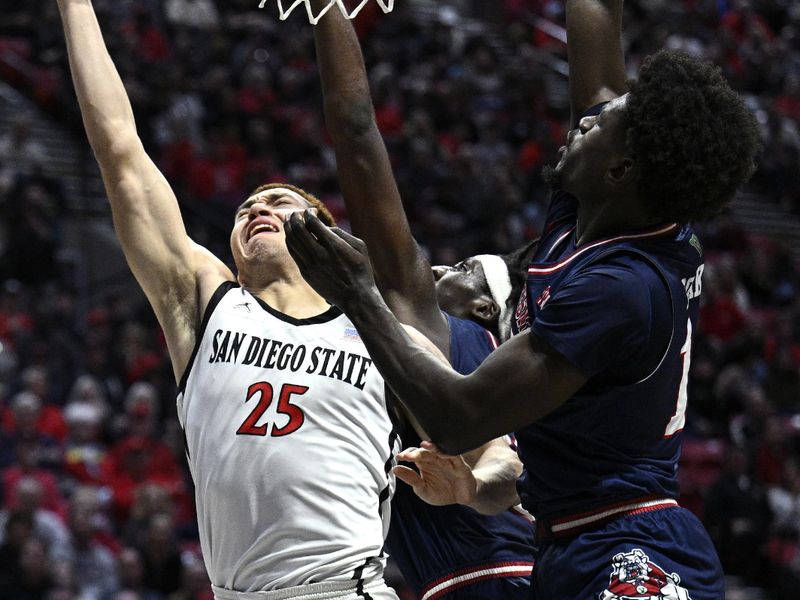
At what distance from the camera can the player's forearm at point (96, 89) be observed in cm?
384

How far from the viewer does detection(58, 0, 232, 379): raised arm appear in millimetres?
3771

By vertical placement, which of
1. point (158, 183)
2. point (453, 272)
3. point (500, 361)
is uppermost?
point (158, 183)

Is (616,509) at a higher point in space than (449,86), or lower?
lower

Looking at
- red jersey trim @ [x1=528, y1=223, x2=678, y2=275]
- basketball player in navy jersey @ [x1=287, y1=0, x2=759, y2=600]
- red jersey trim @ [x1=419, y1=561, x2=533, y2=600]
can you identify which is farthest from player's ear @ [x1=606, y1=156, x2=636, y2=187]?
red jersey trim @ [x1=419, y1=561, x2=533, y2=600]

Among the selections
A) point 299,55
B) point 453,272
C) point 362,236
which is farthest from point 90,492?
point 299,55

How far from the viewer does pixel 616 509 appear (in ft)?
9.93

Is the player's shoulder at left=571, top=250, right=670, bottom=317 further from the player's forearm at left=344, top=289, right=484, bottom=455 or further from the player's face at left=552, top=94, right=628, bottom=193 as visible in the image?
the player's forearm at left=344, top=289, right=484, bottom=455

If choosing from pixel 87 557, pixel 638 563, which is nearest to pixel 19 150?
pixel 87 557

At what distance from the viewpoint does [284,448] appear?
3.57 metres

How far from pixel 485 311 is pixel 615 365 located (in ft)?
5.04

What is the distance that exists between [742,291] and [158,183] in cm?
1069

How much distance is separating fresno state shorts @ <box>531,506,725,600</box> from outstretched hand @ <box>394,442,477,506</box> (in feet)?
1.13

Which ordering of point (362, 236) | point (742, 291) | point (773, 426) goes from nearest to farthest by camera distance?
point (362, 236)
point (773, 426)
point (742, 291)

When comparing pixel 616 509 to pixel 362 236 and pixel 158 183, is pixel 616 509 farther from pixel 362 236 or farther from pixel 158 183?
pixel 158 183
